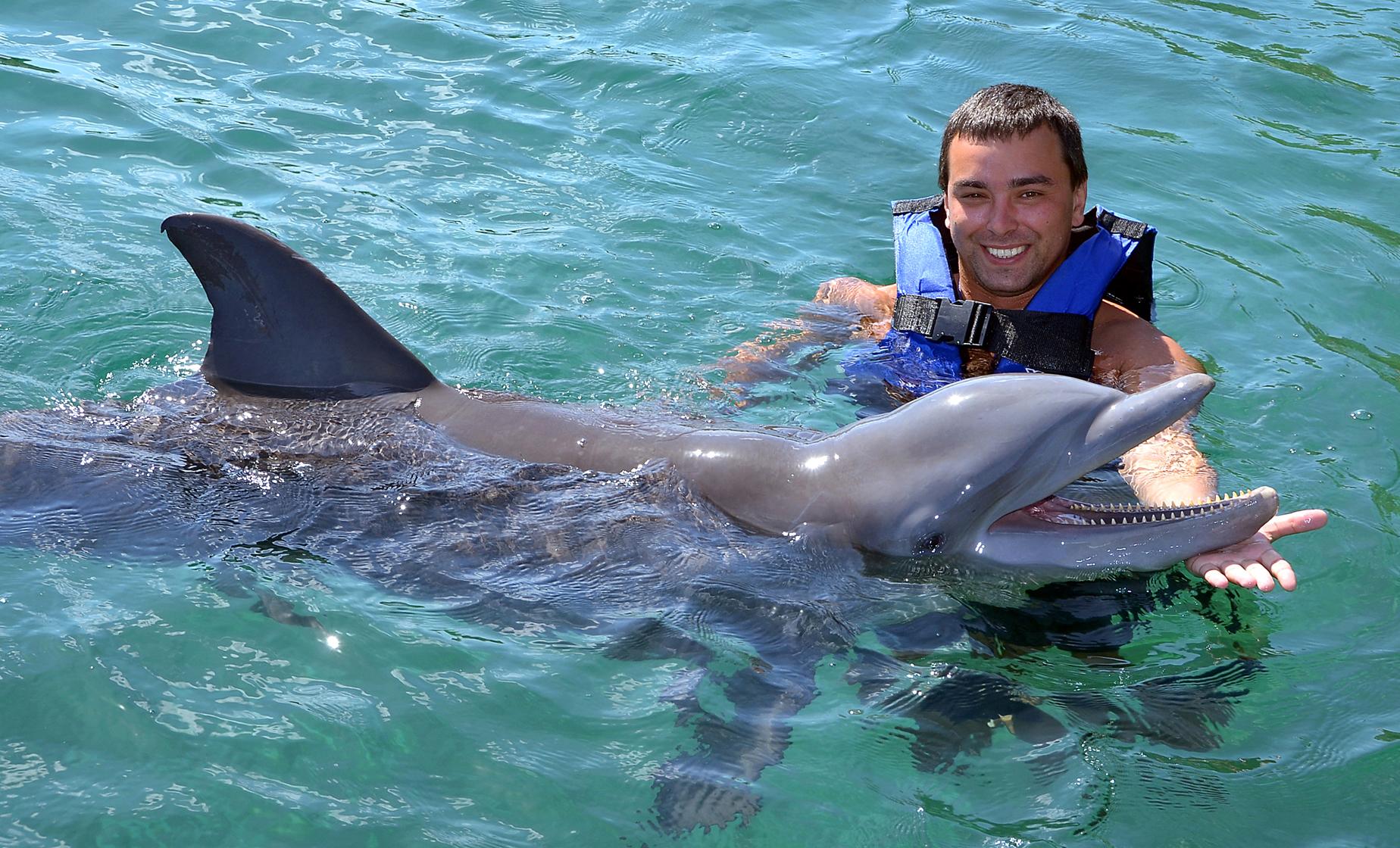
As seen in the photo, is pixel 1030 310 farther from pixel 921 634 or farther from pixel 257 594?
pixel 257 594

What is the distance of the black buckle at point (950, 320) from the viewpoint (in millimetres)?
6527

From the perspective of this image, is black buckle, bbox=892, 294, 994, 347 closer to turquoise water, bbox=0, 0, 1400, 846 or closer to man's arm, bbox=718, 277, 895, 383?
man's arm, bbox=718, 277, 895, 383

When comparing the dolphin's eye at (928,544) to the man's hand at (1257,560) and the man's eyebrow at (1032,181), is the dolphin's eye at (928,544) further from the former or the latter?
the man's eyebrow at (1032,181)

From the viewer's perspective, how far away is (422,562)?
4.96 meters

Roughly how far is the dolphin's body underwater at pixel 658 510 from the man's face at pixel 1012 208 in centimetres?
191

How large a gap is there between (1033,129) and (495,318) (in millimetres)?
2958

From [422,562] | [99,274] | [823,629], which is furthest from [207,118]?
[823,629]

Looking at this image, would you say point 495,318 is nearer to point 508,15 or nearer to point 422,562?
point 422,562

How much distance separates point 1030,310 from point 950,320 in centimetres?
38

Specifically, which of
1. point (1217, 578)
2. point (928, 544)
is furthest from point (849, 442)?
point (1217, 578)

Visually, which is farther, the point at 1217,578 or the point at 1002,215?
the point at 1002,215

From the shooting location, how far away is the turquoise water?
4.19 meters

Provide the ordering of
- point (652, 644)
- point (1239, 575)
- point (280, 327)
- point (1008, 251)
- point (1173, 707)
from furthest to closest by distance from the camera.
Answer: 1. point (1008, 251)
2. point (280, 327)
3. point (652, 644)
4. point (1173, 707)
5. point (1239, 575)

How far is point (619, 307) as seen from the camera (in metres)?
7.49
